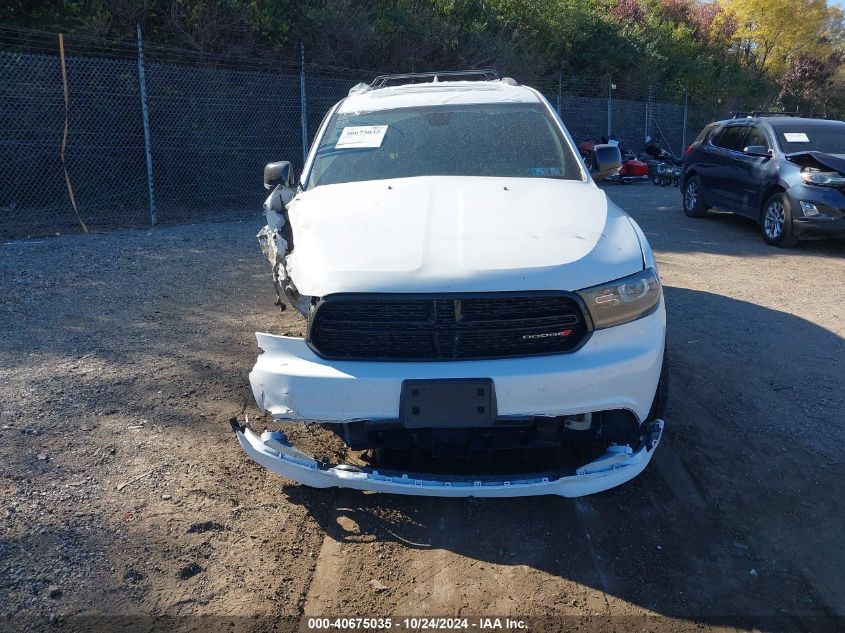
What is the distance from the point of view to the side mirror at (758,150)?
10227 millimetres

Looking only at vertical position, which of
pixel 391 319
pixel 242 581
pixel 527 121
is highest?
pixel 527 121

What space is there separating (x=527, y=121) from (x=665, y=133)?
20205 mm

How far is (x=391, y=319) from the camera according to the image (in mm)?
3172

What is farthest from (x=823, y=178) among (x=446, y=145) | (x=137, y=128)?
(x=137, y=128)

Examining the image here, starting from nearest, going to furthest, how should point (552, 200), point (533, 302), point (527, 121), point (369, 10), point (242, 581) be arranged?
1. point (242, 581)
2. point (533, 302)
3. point (552, 200)
4. point (527, 121)
5. point (369, 10)

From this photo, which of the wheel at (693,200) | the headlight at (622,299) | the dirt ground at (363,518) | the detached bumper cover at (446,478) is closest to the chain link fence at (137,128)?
the dirt ground at (363,518)

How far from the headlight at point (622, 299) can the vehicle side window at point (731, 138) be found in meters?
8.90

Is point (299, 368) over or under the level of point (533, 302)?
under

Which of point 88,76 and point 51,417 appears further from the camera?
point 88,76

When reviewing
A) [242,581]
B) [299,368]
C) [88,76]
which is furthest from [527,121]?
[88,76]

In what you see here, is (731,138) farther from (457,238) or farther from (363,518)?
(363,518)

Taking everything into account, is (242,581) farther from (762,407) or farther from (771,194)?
(771,194)

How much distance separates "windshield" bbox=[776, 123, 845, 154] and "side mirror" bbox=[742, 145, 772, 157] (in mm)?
186

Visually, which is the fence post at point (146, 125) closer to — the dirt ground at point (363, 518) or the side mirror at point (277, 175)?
the dirt ground at point (363, 518)
